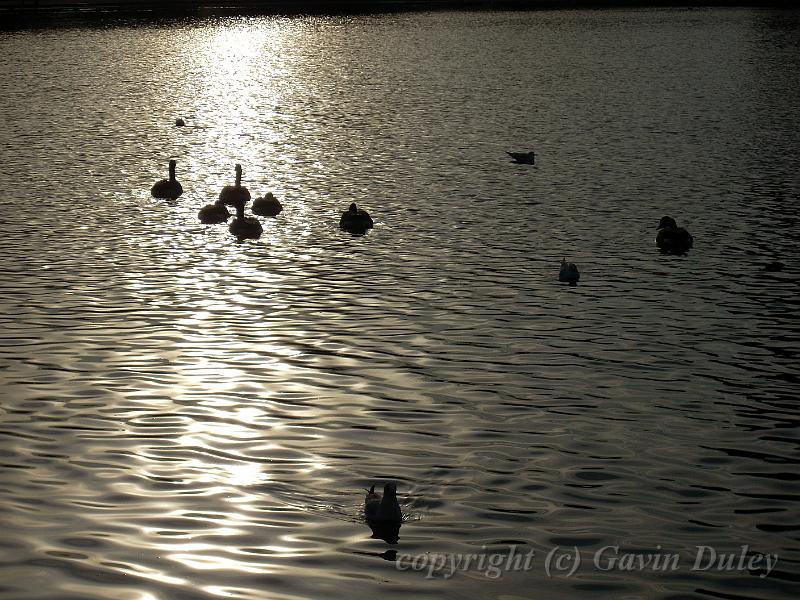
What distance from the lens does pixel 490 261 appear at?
3353 cm

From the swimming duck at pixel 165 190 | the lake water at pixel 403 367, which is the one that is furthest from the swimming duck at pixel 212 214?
the swimming duck at pixel 165 190

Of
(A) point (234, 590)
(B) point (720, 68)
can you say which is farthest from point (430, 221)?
(B) point (720, 68)

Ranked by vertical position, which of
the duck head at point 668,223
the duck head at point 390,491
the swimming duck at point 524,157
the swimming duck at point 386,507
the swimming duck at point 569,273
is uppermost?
the swimming duck at point 524,157

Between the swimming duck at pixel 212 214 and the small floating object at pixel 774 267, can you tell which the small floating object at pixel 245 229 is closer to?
the swimming duck at pixel 212 214

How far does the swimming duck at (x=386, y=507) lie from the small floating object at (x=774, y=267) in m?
19.3

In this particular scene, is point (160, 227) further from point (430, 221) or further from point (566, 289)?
point (566, 289)

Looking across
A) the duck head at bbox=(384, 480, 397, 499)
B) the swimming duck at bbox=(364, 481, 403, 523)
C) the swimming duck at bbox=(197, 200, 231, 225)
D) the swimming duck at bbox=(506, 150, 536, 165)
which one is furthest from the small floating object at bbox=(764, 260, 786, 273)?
the duck head at bbox=(384, 480, 397, 499)

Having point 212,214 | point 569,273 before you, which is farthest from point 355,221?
point 569,273

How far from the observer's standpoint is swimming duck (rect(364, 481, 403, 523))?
52.8 ft

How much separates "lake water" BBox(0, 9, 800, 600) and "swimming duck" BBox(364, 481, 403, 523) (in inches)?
13.9

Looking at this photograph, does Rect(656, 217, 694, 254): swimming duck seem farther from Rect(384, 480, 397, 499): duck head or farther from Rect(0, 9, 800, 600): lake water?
Rect(384, 480, 397, 499): duck head

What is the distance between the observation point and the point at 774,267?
3281cm

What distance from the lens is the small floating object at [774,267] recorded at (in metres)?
32.5

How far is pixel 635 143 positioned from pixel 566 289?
28.4 metres
